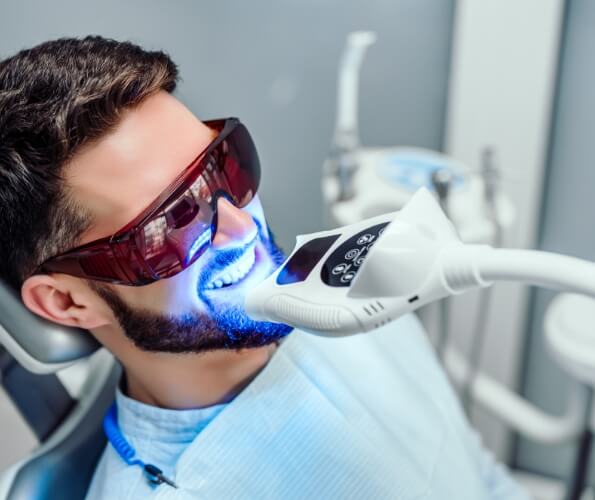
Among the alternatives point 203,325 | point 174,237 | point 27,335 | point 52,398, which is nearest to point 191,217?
point 174,237

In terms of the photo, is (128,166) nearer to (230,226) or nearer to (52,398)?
(230,226)

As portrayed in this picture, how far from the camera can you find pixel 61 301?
2.55ft

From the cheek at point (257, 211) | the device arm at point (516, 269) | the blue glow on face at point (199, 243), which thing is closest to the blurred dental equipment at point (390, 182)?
the cheek at point (257, 211)

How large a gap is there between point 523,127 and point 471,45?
0.53ft

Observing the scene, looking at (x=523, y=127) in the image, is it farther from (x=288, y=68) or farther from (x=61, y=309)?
(x=61, y=309)

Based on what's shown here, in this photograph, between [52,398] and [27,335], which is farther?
[52,398]

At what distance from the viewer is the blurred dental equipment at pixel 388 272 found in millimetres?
508

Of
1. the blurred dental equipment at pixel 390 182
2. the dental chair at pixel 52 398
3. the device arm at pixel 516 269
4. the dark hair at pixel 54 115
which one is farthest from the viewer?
the blurred dental equipment at pixel 390 182

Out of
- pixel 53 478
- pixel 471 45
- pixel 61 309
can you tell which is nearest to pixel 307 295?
pixel 61 309

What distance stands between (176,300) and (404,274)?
1.00 ft

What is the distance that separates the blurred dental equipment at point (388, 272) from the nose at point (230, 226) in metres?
0.09

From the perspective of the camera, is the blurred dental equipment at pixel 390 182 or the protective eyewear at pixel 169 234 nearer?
the protective eyewear at pixel 169 234

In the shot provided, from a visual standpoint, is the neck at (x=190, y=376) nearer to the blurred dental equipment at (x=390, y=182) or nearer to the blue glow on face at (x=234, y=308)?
the blue glow on face at (x=234, y=308)

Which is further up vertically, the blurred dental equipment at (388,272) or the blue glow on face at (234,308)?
the blurred dental equipment at (388,272)
